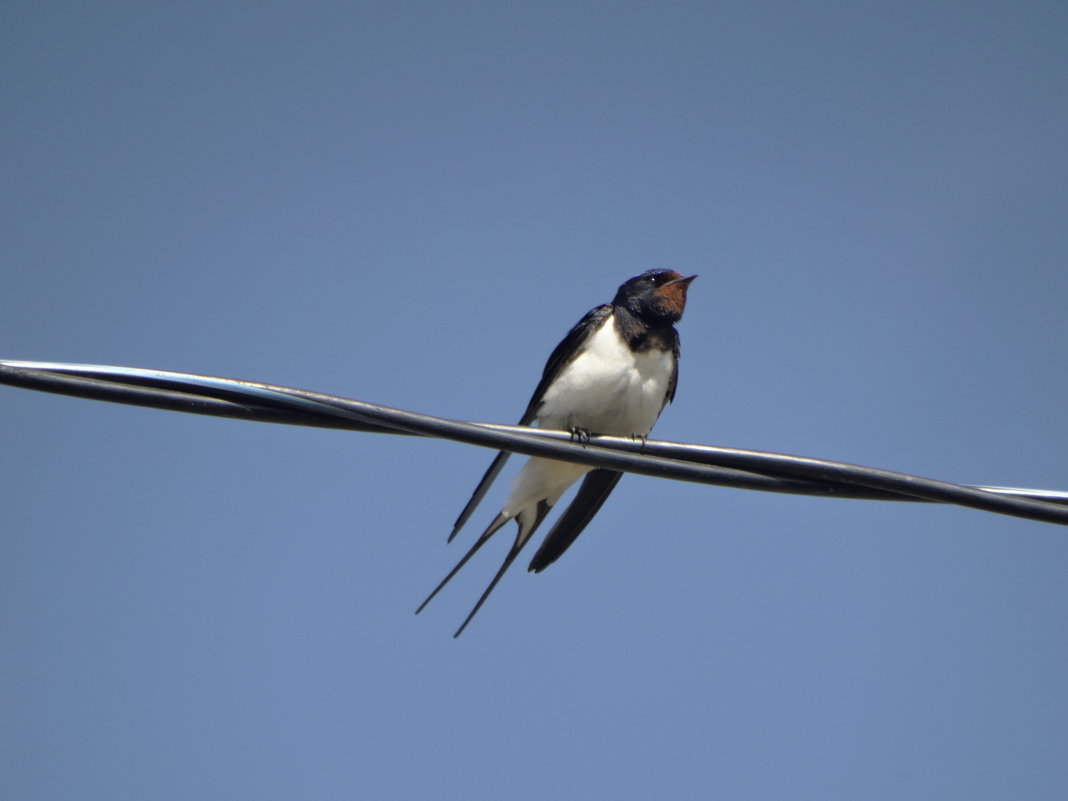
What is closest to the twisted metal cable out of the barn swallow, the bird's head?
the barn swallow

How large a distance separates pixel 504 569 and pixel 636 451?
187 cm

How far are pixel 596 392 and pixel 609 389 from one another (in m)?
0.06

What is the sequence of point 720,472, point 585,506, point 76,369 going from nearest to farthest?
point 76,369
point 720,472
point 585,506

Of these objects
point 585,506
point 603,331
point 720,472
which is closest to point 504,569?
point 585,506

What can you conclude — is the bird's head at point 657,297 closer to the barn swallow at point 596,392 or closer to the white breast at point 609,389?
the barn swallow at point 596,392

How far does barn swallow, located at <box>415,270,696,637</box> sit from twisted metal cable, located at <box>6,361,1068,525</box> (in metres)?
1.93

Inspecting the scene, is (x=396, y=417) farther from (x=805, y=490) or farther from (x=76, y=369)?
(x=805, y=490)

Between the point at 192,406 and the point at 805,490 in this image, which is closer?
the point at 192,406

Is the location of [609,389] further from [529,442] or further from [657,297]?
[529,442]

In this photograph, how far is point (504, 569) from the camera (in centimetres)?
420

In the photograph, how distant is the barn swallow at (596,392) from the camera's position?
4.51 metres

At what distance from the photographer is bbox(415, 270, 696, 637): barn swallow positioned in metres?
4.51

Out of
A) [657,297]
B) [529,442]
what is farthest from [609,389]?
[529,442]

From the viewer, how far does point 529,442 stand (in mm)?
2369
